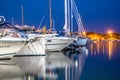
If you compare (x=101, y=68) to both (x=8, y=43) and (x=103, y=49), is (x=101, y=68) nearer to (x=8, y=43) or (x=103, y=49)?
(x=8, y=43)

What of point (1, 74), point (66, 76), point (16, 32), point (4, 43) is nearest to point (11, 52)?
point (4, 43)

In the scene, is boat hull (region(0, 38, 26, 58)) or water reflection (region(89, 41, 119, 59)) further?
water reflection (region(89, 41, 119, 59))

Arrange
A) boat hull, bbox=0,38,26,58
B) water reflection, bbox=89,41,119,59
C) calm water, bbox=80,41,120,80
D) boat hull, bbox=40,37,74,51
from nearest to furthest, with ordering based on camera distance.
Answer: calm water, bbox=80,41,120,80 < boat hull, bbox=0,38,26,58 < boat hull, bbox=40,37,74,51 < water reflection, bbox=89,41,119,59

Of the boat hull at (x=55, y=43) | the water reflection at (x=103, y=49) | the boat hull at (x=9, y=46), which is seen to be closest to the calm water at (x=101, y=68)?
the water reflection at (x=103, y=49)

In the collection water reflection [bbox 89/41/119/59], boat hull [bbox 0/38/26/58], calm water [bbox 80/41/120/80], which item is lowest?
calm water [bbox 80/41/120/80]

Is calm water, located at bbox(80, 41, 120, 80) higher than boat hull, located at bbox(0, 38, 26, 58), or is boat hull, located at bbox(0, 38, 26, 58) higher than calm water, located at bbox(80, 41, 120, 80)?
boat hull, located at bbox(0, 38, 26, 58)

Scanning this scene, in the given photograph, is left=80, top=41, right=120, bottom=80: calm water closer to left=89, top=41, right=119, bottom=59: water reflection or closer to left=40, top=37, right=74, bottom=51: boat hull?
left=89, top=41, right=119, bottom=59: water reflection

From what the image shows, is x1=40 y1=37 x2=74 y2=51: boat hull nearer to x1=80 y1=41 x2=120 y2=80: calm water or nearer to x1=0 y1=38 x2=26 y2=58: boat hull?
x1=80 y1=41 x2=120 y2=80: calm water

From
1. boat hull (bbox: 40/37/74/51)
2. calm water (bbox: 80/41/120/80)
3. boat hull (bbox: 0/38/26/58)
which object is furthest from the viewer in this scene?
boat hull (bbox: 40/37/74/51)

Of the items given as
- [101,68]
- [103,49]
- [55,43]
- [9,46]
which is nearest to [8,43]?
[9,46]

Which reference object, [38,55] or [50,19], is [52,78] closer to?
[38,55]

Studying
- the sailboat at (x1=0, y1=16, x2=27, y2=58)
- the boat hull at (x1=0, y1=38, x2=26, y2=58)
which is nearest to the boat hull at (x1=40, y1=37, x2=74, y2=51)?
the sailboat at (x1=0, y1=16, x2=27, y2=58)

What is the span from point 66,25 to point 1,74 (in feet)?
90.8

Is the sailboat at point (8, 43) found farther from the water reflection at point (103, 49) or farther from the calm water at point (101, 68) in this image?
the water reflection at point (103, 49)
